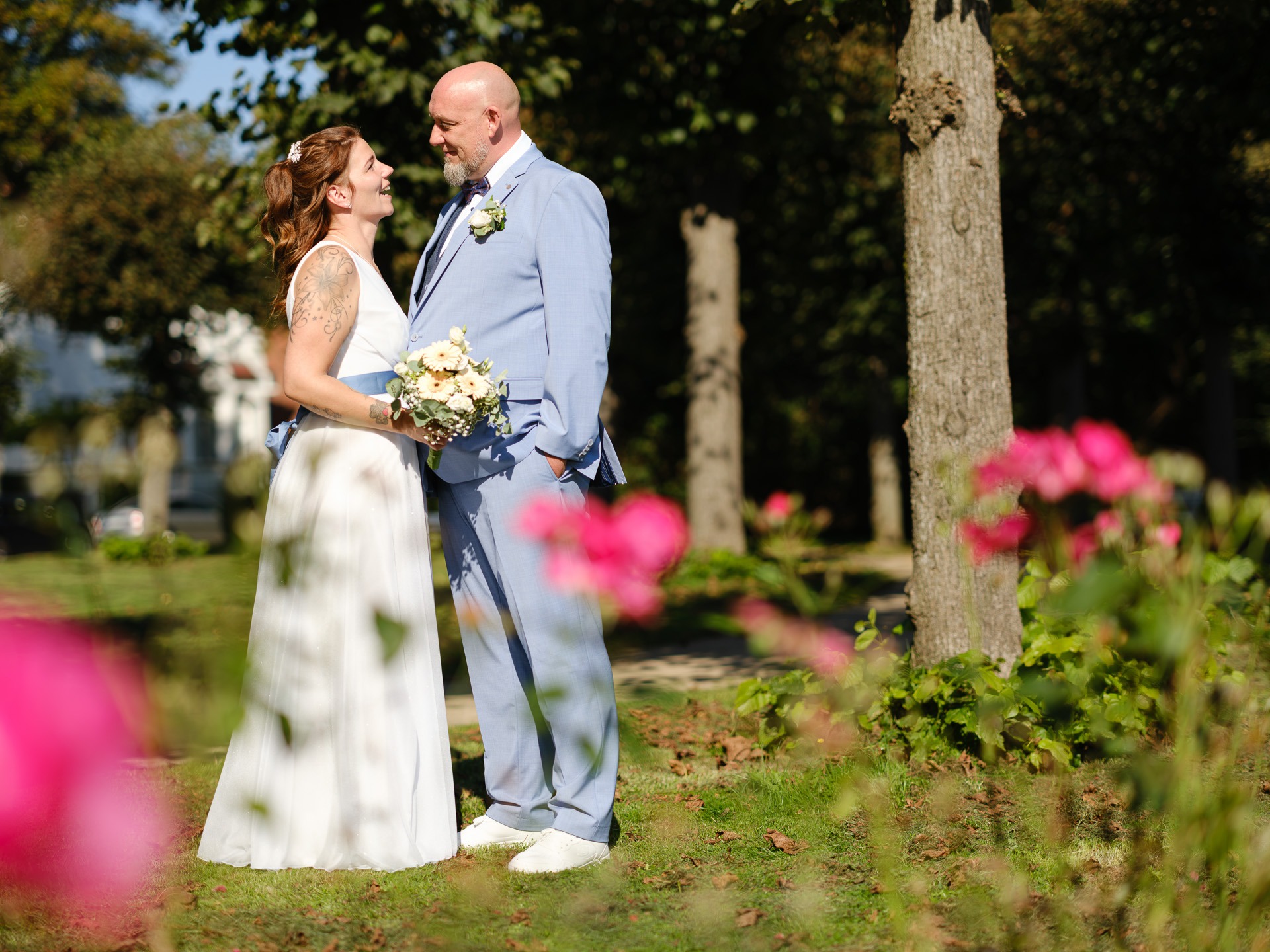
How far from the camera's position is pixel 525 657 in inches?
138

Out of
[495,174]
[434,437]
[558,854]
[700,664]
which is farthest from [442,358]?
[700,664]

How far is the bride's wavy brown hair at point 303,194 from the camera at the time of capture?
337 cm

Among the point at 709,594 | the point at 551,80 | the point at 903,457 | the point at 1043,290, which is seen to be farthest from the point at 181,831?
the point at 903,457

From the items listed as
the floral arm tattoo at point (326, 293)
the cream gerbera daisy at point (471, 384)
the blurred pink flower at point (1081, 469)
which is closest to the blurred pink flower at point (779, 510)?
the blurred pink flower at point (1081, 469)

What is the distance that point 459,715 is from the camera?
19.0 feet

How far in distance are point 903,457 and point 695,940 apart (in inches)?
1086

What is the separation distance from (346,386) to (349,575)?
0.52 metres

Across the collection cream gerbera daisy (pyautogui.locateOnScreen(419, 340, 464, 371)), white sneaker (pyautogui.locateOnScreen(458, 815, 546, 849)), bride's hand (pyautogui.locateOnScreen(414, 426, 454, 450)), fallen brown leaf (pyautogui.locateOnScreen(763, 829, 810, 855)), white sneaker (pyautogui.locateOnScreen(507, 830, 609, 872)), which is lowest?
fallen brown leaf (pyautogui.locateOnScreen(763, 829, 810, 855))

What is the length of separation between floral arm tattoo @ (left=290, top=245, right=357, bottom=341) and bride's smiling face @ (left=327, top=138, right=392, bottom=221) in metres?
0.19

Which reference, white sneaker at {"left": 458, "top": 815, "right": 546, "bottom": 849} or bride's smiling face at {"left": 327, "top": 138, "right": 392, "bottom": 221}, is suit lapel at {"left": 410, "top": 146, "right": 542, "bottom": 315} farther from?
white sneaker at {"left": 458, "top": 815, "right": 546, "bottom": 849}

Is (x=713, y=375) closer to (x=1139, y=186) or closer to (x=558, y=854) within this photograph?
(x=1139, y=186)

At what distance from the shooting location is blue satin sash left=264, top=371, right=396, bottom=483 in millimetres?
3299

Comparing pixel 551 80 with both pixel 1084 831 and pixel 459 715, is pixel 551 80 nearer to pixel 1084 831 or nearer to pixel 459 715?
pixel 459 715

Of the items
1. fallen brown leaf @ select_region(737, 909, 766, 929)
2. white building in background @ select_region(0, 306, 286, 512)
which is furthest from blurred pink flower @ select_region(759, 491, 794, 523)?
white building in background @ select_region(0, 306, 286, 512)
